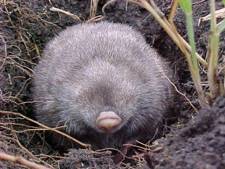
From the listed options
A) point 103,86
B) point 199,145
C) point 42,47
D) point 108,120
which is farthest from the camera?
point 42,47

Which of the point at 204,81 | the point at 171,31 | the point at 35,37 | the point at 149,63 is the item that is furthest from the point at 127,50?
the point at 35,37

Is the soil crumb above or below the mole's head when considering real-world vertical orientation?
above

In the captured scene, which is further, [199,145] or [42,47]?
[42,47]

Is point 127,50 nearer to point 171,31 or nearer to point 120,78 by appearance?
point 120,78

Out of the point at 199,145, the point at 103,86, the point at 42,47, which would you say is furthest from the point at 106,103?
the point at 42,47

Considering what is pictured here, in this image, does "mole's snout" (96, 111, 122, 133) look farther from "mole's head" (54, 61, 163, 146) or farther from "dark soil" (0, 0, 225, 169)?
"dark soil" (0, 0, 225, 169)

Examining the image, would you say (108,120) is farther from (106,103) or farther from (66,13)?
(66,13)

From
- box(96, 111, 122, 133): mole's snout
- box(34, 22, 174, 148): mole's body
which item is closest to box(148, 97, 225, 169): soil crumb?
box(96, 111, 122, 133): mole's snout
